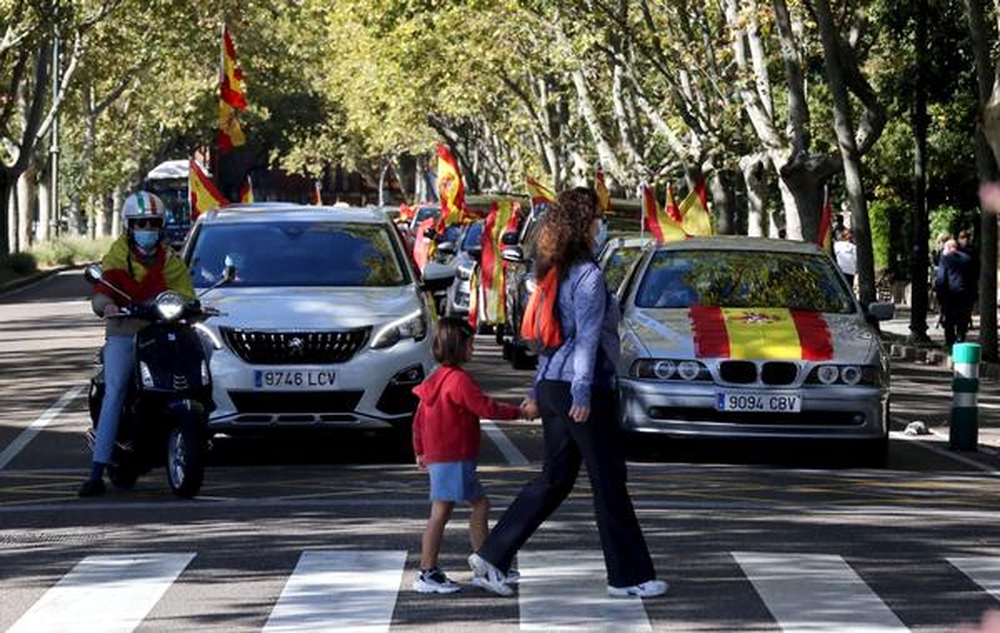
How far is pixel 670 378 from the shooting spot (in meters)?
16.2

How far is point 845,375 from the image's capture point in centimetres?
1631

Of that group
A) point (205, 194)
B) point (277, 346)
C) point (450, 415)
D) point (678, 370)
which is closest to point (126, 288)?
point (277, 346)

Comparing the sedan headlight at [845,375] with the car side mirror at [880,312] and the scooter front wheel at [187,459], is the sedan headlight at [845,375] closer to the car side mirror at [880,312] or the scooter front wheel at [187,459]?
the car side mirror at [880,312]

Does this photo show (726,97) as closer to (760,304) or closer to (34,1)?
(34,1)

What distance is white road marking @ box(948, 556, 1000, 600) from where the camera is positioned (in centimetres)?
1079

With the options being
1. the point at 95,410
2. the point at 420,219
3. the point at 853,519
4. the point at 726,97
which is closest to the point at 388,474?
the point at 95,410

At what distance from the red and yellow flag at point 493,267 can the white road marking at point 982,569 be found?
1937 cm

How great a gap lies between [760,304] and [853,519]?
14.6ft

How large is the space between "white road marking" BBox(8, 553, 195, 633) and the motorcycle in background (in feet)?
7.63

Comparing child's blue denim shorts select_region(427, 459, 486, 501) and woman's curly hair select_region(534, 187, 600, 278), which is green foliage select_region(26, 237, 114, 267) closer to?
child's blue denim shorts select_region(427, 459, 486, 501)

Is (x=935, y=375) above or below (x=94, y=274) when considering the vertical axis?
below

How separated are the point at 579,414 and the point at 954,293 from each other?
929 inches

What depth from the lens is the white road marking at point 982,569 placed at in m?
10.8

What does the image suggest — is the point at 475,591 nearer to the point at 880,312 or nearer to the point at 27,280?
the point at 880,312
